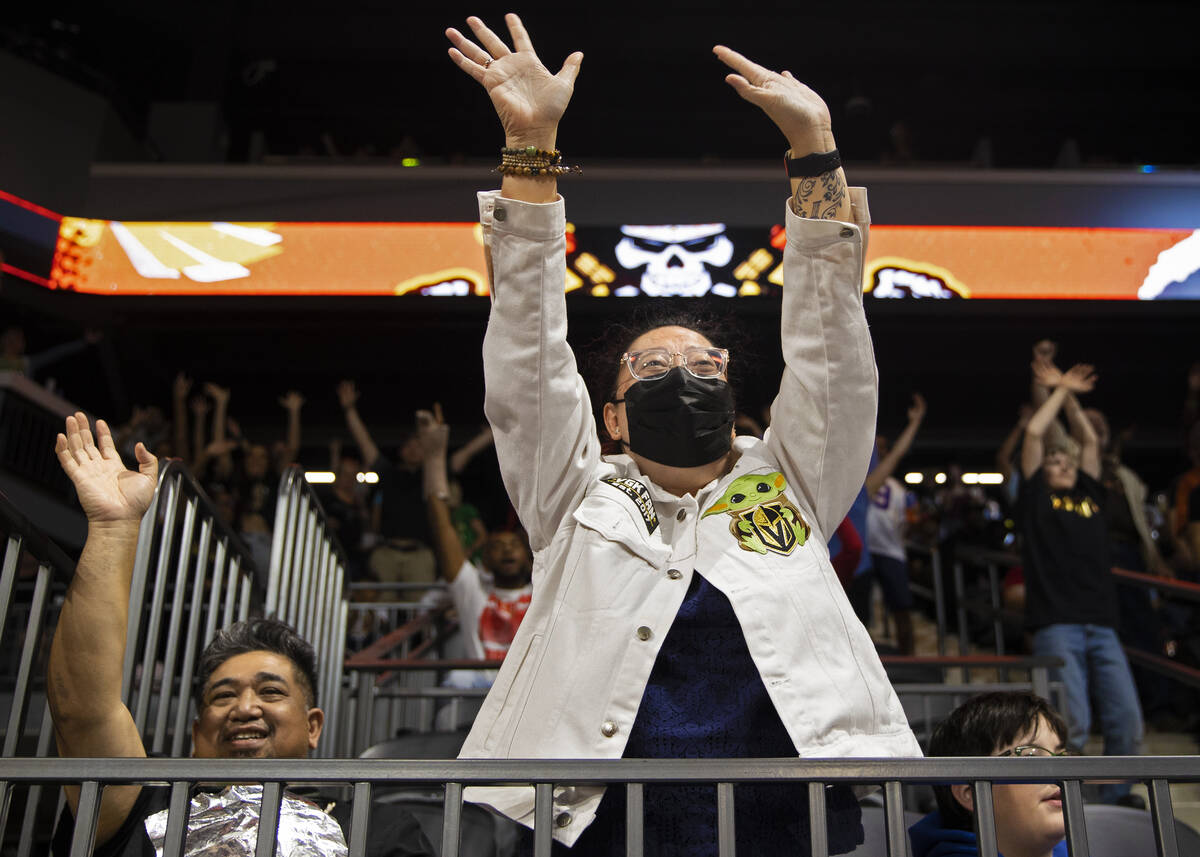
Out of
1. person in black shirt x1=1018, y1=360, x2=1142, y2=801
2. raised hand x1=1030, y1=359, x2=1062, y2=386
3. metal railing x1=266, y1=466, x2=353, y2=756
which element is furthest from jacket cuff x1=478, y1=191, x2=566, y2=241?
raised hand x1=1030, y1=359, x2=1062, y2=386

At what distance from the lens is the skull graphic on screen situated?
27.7ft

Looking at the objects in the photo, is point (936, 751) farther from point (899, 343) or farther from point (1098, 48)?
point (1098, 48)

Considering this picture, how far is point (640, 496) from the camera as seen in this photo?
6.08 feet

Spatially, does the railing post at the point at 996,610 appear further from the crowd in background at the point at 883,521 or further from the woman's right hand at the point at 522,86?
the woman's right hand at the point at 522,86

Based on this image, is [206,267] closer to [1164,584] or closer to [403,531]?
[403,531]

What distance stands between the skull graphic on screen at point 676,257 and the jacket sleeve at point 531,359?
21.4 feet

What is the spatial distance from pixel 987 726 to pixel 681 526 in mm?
906

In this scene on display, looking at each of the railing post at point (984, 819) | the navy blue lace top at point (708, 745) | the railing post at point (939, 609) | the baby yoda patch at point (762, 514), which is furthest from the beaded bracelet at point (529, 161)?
the railing post at point (939, 609)

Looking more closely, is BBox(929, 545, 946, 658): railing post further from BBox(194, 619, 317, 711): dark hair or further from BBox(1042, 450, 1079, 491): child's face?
BBox(194, 619, 317, 711): dark hair

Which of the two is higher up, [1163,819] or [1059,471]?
[1059,471]

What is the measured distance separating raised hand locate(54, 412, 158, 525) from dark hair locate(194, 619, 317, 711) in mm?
610

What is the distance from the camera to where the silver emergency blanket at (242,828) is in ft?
6.43

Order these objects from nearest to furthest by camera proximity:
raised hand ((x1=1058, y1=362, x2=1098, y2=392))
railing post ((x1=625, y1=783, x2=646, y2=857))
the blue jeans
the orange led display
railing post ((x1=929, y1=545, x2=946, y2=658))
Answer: railing post ((x1=625, y1=783, x2=646, y2=857))
the blue jeans
raised hand ((x1=1058, y1=362, x2=1098, y2=392))
railing post ((x1=929, y1=545, x2=946, y2=658))
the orange led display

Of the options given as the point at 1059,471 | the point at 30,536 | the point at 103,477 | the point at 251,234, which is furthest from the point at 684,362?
the point at 251,234
